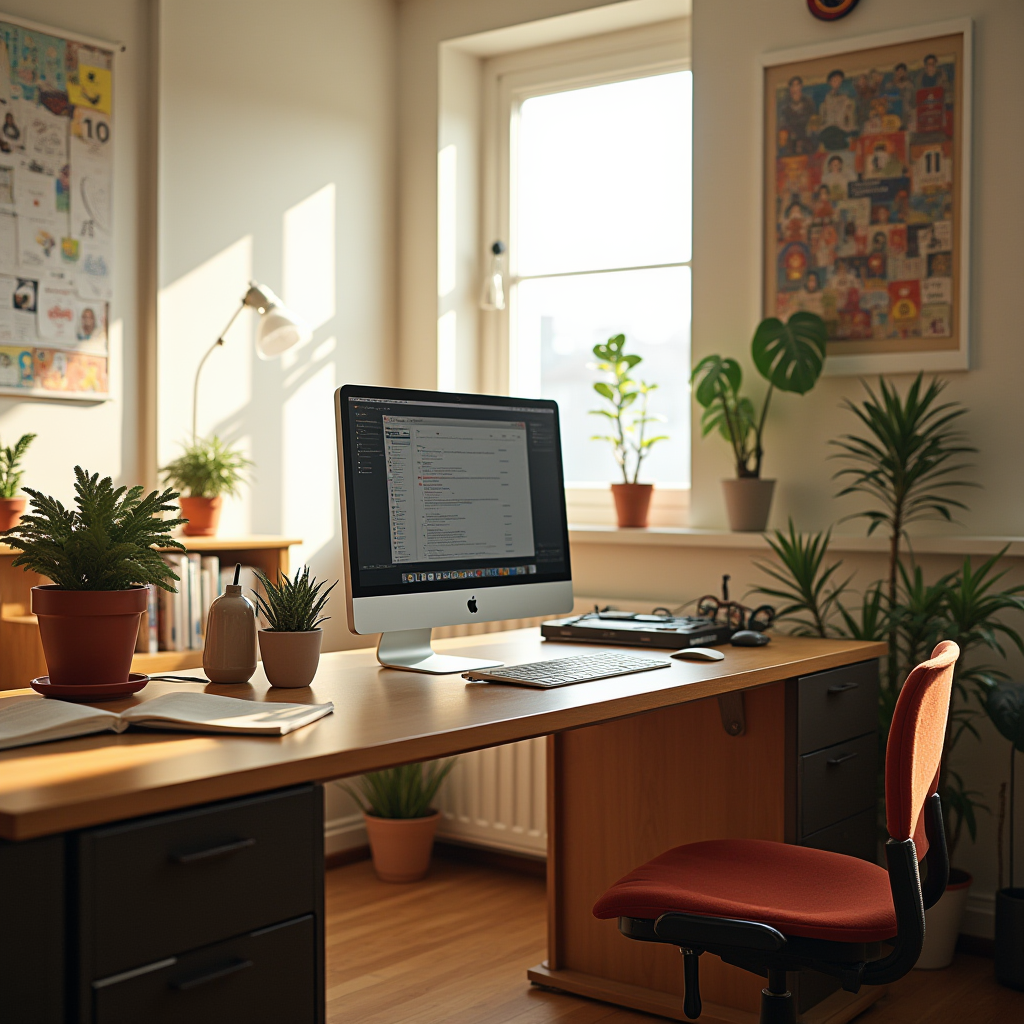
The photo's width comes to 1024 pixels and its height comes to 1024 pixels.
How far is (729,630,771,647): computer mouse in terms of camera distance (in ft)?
8.52

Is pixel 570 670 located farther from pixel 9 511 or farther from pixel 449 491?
pixel 9 511

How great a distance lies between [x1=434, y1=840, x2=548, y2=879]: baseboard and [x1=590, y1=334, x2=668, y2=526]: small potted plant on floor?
3.59 ft

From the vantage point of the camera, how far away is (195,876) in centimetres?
132

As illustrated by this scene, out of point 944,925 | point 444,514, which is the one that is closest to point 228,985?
point 444,514

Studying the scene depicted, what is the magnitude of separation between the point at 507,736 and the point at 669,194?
2.54 metres

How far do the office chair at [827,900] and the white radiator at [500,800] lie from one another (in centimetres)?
163

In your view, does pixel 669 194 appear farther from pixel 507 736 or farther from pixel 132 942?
pixel 132 942

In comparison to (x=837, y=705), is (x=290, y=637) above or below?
above

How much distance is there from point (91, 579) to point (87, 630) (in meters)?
0.07

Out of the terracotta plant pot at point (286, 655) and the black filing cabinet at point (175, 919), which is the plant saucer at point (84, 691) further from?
the black filing cabinet at point (175, 919)

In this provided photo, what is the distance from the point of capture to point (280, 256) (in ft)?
12.0

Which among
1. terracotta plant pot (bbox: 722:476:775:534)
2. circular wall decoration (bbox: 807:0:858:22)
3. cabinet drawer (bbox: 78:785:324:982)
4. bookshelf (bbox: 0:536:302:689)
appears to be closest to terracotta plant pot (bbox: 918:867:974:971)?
terracotta plant pot (bbox: 722:476:775:534)

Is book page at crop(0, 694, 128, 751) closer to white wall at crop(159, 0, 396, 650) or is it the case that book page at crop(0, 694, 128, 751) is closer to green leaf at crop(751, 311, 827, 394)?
white wall at crop(159, 0, 396, 650)

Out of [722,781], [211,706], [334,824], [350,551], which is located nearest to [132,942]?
[211,706]
